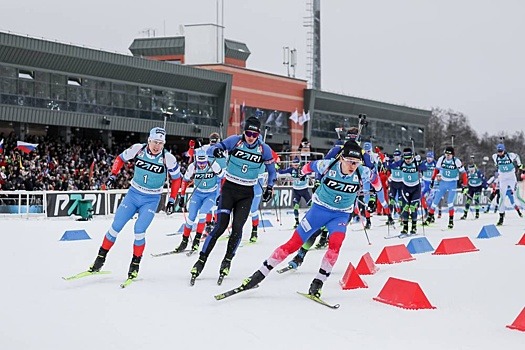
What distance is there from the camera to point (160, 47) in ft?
221

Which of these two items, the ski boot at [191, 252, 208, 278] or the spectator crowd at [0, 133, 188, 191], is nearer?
the ski boot at [191, 252, 208, 278]

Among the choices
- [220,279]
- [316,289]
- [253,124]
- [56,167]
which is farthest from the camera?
[56,167]

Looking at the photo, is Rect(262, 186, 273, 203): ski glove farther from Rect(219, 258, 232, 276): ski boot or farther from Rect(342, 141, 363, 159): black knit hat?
Rect(342, 141, 363, 159): black knit hat

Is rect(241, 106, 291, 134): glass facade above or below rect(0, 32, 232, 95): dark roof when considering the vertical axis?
below

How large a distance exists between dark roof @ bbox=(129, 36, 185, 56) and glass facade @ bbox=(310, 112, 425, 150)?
50.1 ft

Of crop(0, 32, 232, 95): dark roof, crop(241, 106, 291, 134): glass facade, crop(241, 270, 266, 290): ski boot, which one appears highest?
crop(0, 32, 232, 95): dark roof

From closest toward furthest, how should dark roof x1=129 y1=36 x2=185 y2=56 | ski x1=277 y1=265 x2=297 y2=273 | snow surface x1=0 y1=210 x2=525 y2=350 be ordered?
snow surface x1=0 y1=210 x2=525 y2=350 < ski x1=277 y1=265 x2=297 y2=273 < dark roof x1=129 y1=36 x2=185 y2=56

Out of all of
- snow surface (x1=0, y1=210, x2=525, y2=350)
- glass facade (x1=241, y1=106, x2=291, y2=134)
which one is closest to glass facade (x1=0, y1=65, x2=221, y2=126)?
glass facade (x1=241, y1=106, x2=291, y2=134)

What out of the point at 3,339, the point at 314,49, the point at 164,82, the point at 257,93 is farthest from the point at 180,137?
the point at 3,339

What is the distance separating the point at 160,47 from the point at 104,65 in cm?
2287

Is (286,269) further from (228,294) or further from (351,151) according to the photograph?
(351,151)

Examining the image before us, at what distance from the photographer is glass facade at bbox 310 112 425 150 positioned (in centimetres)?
6550

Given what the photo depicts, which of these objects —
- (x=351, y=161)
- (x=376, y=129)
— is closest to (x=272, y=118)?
(x=376, y=129)

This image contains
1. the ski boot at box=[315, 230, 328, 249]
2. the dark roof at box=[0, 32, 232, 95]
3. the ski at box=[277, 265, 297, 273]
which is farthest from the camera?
the dark roof at box=[0, 32, 232, 95]
